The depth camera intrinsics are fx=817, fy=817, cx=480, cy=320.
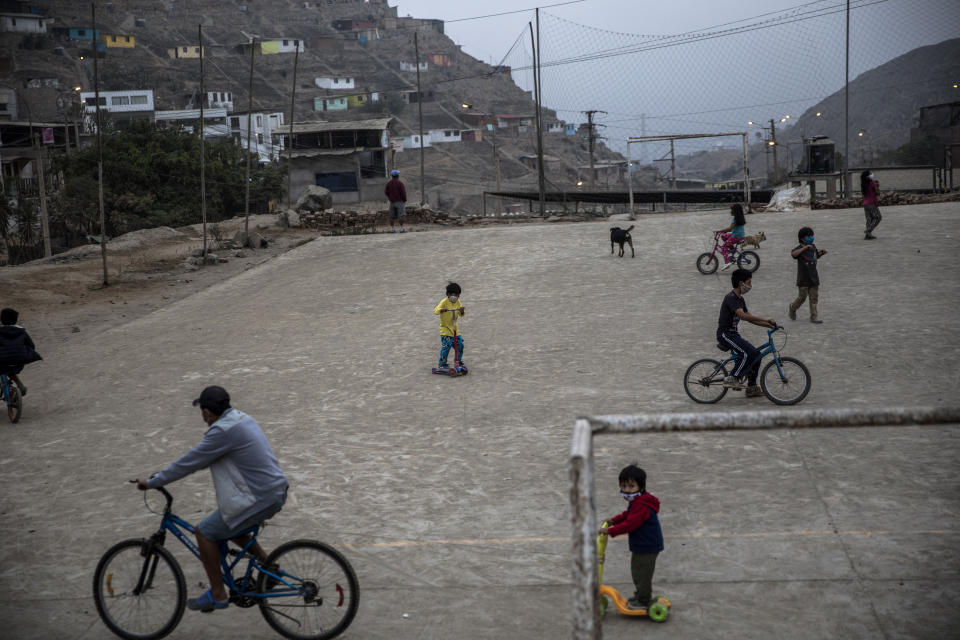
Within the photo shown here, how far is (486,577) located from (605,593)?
997 mm

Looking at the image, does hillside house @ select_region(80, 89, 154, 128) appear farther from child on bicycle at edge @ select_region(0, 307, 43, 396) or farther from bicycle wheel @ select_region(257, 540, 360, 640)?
bicycle wheel @ select_region(257, 540, 360, 640)

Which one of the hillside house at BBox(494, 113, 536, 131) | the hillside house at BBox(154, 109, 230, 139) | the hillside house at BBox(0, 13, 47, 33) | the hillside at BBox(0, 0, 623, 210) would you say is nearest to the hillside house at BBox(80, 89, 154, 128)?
the hillside house at BBox(154, 109, 230, 139)

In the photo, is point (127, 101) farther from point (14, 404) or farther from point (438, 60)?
point (14, 404)

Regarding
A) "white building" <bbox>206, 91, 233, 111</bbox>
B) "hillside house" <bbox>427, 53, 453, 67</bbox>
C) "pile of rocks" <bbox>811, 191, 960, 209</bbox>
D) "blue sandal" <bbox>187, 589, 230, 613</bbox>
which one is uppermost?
"hillside house" <bbox>427, 53, 453, 67</bbox>

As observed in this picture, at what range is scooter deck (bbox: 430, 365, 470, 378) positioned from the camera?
460 inches

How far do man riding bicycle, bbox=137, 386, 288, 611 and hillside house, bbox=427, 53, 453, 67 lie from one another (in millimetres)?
145320

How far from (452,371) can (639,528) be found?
6.84 meters

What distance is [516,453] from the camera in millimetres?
8484

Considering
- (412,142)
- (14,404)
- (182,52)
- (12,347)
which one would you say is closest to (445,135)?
(412,142)

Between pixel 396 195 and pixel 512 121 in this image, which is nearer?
pixel 396 195

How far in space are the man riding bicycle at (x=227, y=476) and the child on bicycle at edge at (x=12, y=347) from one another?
630cm

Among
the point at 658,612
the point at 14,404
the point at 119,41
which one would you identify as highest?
the point at 119,41

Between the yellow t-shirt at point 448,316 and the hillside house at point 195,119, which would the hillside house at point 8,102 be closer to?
the hillside house at point 195,119

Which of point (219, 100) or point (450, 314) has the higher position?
point (219, 100)
